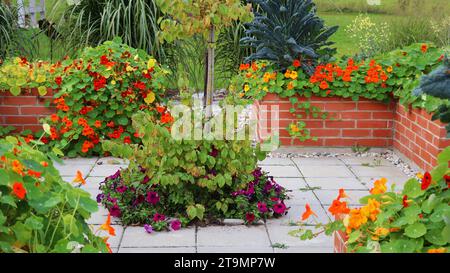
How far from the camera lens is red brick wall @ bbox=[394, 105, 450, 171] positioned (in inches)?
165

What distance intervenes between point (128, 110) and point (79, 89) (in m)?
0.39

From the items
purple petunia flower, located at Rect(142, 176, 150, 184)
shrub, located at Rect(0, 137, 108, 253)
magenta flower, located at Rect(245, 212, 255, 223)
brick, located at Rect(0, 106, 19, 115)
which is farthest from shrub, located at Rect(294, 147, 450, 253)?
brick, located at Rect(0, 106, 19, 115)

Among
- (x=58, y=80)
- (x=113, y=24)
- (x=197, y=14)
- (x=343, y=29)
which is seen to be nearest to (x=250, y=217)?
(x=197, y=14)

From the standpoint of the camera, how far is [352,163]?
15.4ft

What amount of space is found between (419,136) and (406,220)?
2.71 m

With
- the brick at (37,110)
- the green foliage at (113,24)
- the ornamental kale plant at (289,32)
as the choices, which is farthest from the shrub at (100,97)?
the green foliage at (113,24)


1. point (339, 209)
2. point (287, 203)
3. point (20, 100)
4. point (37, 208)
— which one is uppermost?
point (37, 208)

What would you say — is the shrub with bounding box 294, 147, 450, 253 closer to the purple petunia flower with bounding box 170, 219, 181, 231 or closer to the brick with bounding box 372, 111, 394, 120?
the purple petunia flower with bounding box 170, 219, 181, 231

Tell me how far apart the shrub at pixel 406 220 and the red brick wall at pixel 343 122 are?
111 inches

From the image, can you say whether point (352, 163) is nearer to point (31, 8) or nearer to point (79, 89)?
point (79, 89)

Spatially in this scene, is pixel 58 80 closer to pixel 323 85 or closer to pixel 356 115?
pixel 323 85

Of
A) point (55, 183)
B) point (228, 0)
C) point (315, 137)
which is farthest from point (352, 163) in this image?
point (55, 183)

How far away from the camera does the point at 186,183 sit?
11.1 feet

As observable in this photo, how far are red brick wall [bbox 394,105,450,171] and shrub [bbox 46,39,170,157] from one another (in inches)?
71.8
